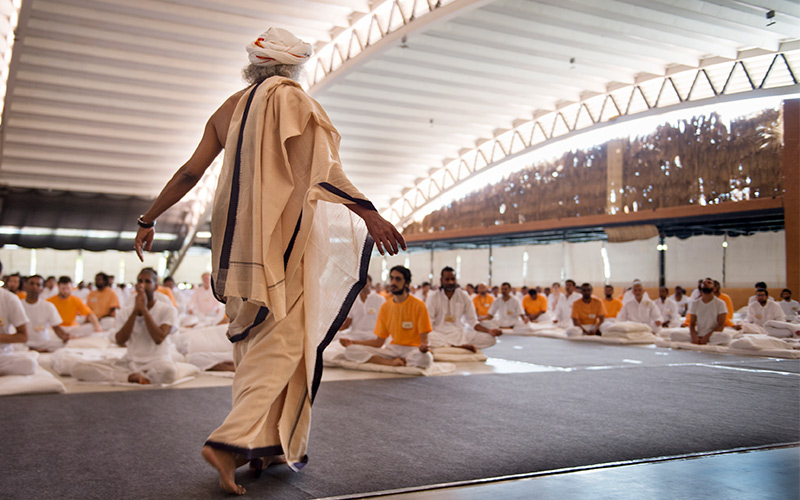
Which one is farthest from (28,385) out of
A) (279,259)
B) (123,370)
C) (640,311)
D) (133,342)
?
(640,311)

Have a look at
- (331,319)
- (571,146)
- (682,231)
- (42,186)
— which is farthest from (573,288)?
(42,186)

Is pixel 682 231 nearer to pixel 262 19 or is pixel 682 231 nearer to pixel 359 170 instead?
pixel 262 19

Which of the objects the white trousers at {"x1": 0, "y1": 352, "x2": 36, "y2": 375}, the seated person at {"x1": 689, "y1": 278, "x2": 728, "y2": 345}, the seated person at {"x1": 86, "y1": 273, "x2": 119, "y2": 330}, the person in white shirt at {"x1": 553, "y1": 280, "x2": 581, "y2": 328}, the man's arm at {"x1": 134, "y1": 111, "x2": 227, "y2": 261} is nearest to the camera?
the man's arm at {"x1": 134, "y1": 111, "x2": 227, "y2": 261}

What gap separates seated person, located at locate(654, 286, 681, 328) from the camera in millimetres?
11570

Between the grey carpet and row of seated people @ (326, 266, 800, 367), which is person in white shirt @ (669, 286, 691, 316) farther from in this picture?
→ the grey carpet

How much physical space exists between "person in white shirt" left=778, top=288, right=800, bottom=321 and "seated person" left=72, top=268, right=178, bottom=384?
6007mm

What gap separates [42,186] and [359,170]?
11101mm

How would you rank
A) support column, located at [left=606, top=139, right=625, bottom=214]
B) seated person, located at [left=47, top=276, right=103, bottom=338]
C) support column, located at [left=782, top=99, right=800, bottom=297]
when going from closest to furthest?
support column, located at [left=782, top=99, right=800, bottom=297] < seated person, located at [left=47, top=276, right=103, bottom=338] < support column, located at [left=606, top=139, right=625, bottom=214]

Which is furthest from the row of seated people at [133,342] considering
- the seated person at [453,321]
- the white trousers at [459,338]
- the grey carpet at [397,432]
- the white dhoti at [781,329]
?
the white dhoti at [781,329]

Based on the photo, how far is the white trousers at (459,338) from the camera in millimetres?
7691

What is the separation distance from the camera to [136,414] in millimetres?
3775

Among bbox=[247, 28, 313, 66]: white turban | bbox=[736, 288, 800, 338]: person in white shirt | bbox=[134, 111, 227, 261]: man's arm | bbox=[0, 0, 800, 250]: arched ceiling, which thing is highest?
bbox=[0, 0, 800, 250]: arched ceiling

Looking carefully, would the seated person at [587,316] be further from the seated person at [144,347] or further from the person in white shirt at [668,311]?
the seated person at [144,347]

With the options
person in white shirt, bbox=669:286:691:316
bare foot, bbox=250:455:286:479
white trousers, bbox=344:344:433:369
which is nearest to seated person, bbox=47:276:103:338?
white trousers, bbox=344:344:433:369
